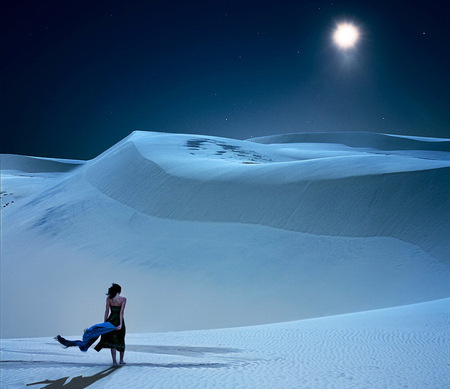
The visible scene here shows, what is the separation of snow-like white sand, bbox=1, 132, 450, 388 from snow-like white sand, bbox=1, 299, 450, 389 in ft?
0.12

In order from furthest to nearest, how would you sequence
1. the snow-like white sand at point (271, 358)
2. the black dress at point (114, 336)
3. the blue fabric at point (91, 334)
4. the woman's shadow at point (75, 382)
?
1. the black dress at point (114, 336)
2. the blue fabric at point (91, 334)
3. the snow-like white sand at point (271, 358)
4. the woman's shadow at point (75, 382)

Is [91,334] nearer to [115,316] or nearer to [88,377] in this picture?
[115,316]

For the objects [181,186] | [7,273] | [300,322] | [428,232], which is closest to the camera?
[300,322]

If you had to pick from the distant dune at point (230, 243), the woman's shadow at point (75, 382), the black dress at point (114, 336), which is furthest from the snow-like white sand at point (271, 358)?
the distant dune at point (230, 243)

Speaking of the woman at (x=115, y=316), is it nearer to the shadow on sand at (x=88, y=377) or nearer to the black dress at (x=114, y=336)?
the black dress at (x=114, y=336)

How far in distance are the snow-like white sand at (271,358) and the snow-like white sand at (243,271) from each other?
0.04 metres

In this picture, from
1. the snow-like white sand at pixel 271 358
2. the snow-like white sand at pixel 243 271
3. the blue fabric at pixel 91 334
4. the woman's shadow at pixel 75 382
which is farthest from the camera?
the snow-like white sand at pixel 243 271

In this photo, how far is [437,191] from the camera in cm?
1670

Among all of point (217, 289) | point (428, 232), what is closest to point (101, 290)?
point (217, 289)

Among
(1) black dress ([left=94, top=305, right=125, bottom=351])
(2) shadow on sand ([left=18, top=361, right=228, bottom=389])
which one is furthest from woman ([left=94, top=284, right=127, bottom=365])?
(2) shadow on sand ([left=18, top=361, right=228, bottom=389])

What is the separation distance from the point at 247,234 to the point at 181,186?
624 cm

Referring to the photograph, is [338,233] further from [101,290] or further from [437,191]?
[101,290]

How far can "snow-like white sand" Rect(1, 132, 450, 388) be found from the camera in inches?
225

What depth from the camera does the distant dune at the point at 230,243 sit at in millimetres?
10484
